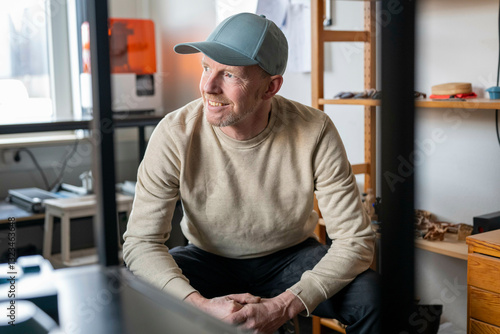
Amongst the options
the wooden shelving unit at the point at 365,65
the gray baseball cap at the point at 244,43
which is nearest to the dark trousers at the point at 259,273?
the gray baseball cap at the point at 244,43

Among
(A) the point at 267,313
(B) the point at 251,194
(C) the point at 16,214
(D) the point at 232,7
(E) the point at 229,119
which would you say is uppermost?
(D) the point at 232,7

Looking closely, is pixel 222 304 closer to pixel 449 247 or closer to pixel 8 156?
pixel 449 247

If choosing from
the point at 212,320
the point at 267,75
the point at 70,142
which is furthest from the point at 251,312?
the point at 70,142

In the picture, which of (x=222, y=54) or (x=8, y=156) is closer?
(x=222, y=54)

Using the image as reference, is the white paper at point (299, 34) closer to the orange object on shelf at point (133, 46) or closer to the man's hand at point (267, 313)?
the orange object on shelf at point (133, 46)

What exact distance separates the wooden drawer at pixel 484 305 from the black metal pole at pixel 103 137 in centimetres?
117

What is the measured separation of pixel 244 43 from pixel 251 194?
375mm

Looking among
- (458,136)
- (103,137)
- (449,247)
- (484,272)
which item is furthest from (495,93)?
(103,137)

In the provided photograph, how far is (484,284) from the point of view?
1402mm

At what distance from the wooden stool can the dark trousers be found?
5.23ft

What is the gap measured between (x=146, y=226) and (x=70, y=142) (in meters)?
2.57

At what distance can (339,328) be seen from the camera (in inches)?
84.7

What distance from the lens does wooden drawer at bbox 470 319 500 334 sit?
1.38m

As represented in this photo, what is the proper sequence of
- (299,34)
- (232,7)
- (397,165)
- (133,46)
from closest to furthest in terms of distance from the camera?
1. (397,165)
2. (299,34)
3. (232,7)
4. (133,46)
